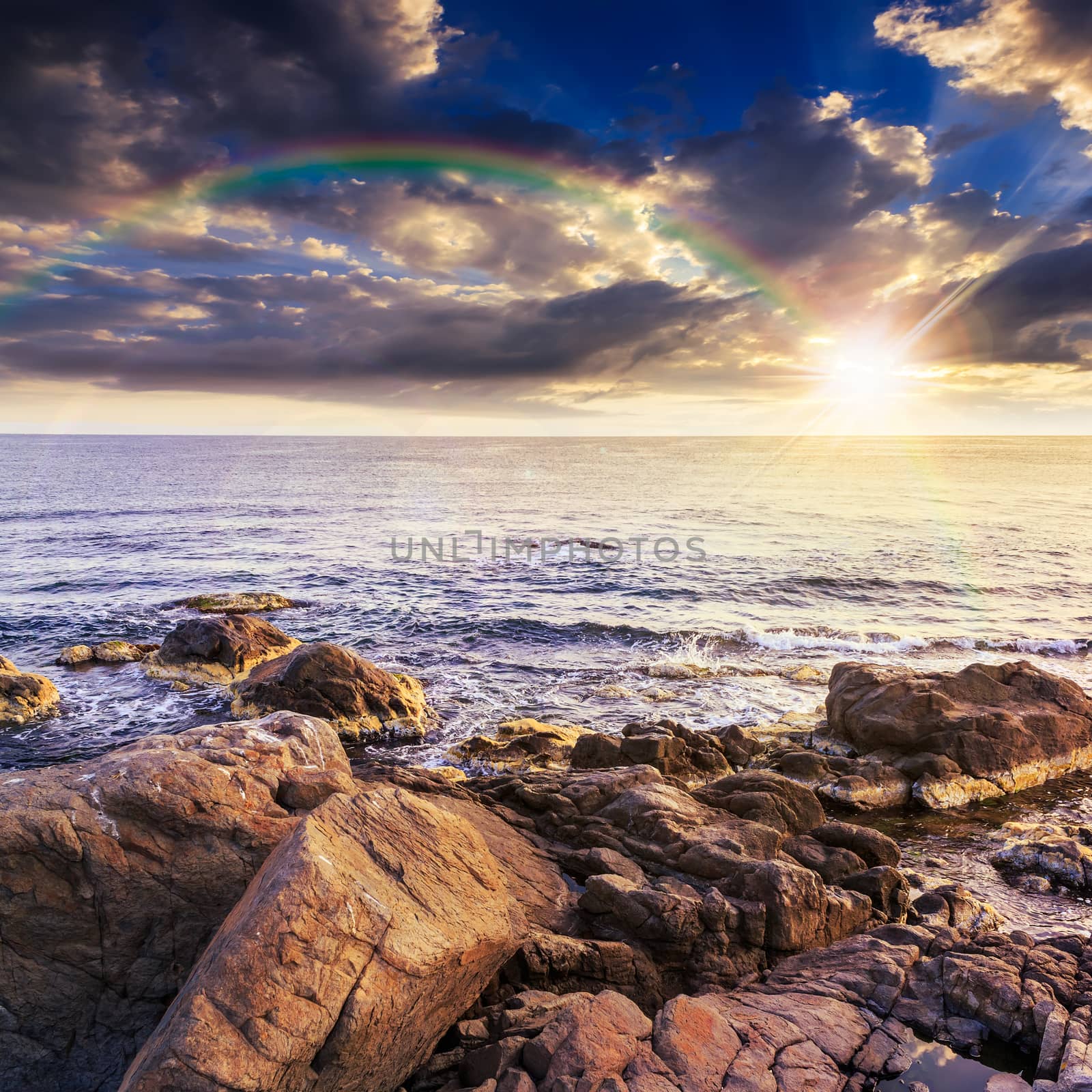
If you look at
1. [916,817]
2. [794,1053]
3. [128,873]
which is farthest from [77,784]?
[916,817]

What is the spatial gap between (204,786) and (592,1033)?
5.59 m

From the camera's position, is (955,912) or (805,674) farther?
(805,674)

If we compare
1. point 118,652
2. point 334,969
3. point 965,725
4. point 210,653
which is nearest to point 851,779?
point 965,725

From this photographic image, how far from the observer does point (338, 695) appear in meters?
20.7

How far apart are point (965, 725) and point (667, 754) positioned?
7.76 metres

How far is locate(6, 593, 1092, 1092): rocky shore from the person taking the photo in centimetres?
672

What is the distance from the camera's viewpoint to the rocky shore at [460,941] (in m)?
6.72

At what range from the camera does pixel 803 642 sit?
1158 inches

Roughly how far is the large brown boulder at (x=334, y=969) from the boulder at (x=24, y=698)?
17.8 metres

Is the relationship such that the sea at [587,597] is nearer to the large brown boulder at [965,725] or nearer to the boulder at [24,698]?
the boulder at [24,698]

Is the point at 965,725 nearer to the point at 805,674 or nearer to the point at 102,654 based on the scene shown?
the point at 805,674

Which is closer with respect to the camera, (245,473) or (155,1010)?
(155,1010)

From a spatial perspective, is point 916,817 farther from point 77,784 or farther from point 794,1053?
point 77,784

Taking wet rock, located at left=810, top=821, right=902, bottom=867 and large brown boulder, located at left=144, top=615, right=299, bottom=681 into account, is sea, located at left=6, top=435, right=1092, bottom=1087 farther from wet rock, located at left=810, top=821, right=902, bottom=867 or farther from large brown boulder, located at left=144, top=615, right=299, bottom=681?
wet rock, located at left=810, top=821, right=902, bottom=867
